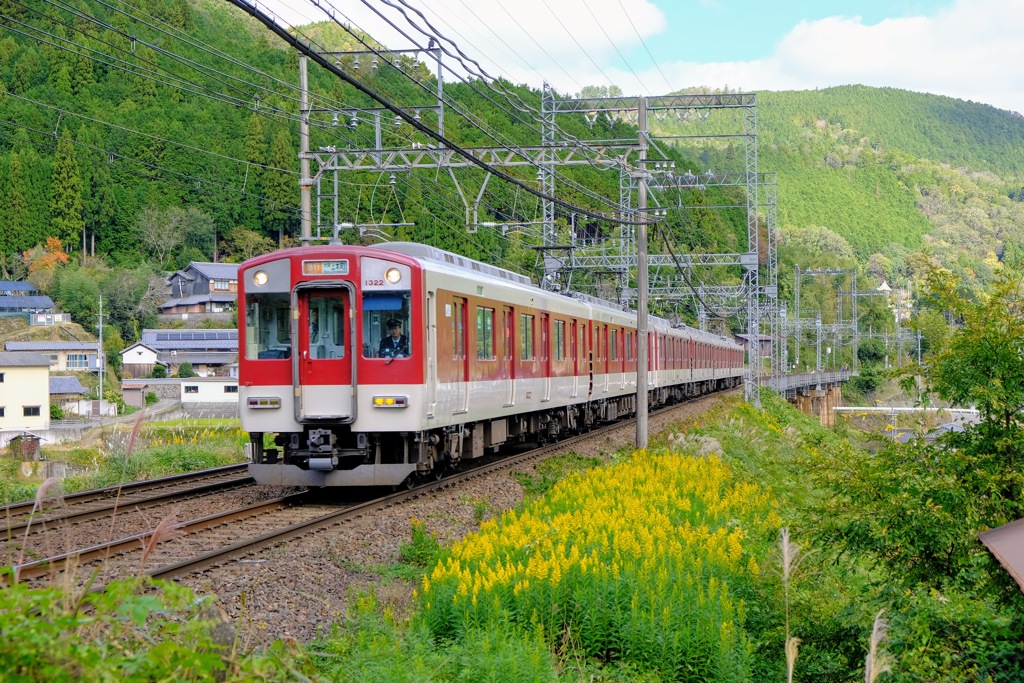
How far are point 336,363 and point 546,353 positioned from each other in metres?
7.28

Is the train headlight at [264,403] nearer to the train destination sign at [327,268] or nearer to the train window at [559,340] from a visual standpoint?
the train destination sign at [327,268]

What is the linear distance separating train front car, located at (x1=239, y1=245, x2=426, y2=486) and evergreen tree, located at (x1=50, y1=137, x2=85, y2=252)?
7435 centimetres

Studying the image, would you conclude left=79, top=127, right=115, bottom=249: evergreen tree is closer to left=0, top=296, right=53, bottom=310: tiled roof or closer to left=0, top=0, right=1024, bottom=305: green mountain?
left=0, top=0, right=1024, bottom=305: green mountain

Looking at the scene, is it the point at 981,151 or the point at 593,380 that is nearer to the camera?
the point at 593,380

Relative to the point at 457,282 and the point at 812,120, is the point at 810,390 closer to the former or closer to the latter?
the point at 457,282

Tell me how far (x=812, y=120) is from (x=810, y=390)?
116006 mm

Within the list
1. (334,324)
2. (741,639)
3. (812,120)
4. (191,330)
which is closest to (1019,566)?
(741,639)

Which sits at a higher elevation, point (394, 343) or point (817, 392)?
point (394, 343)

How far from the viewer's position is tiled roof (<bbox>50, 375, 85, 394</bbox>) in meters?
59.9

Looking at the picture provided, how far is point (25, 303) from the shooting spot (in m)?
79.9

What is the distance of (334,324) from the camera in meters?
12.8

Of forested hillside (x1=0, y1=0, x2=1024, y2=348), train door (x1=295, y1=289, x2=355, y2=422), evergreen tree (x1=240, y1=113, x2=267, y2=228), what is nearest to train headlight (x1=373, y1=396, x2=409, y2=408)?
train door (x1=295, y1=289, x2=355, y2=422)

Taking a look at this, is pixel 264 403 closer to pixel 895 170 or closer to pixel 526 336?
pixel 526 336

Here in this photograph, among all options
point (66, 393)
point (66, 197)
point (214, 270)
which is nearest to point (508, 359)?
point (66, 393)
